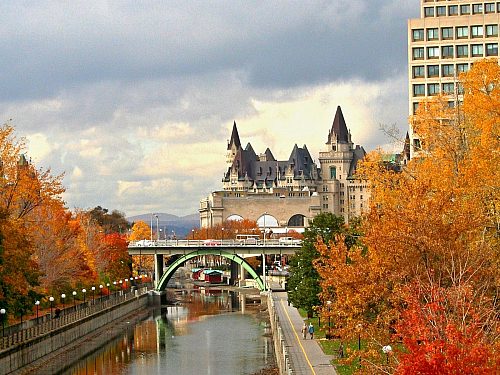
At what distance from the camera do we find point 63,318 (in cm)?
5788

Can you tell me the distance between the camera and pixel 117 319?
77375 millimetres

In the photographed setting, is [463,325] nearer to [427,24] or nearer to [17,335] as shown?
[17,335]

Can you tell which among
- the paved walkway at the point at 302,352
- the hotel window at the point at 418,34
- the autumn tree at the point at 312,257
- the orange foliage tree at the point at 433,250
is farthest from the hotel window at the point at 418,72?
the orange foliage tree at the point at 433,250

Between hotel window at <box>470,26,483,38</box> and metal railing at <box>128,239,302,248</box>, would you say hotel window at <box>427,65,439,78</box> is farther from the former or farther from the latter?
metal railing at <box>128,239,302,248</box>

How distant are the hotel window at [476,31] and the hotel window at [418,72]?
4.74m

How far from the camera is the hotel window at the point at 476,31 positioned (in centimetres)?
6344

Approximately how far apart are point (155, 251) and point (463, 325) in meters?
84.3

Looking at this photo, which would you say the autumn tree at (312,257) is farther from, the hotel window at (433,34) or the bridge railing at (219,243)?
the bridge railing at (219,243)

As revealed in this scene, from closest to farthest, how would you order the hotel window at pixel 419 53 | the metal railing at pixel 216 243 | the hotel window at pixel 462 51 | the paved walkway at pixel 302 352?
the paved walkway at pixel 302 352 → the hotel window at pixel 462 51 → the hotel window at pixel 419 53 → the metal railing at pixel 216 243

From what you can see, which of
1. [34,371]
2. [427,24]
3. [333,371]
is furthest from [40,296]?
[427,24]

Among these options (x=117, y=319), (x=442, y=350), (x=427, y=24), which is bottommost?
(x=117, y=319)

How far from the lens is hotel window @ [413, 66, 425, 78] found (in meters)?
63.8

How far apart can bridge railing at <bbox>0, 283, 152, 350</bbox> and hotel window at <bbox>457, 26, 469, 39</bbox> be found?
37114mm

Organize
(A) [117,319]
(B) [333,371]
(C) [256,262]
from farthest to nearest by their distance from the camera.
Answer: (C) [256,262] < (A) [117,319] < (B) [333,371]
